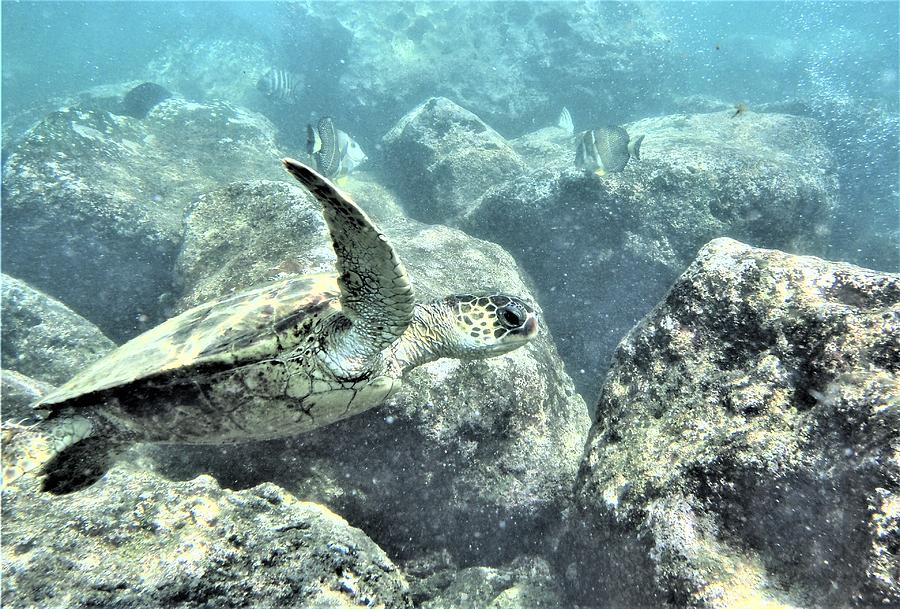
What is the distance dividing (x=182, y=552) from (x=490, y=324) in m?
1.81

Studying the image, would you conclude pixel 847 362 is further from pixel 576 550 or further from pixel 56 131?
pixel 56 131

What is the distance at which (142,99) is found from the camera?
37.9 ft

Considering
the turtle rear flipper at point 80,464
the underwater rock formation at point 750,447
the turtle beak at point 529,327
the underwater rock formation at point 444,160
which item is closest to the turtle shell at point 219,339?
the turtle rear flipper at point 80,464

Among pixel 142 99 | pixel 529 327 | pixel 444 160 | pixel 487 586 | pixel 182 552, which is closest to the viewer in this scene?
pixel 182 552

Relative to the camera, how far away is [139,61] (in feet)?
96.8

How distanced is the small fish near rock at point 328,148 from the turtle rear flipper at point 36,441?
12.7 feet

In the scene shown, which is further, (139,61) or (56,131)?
(139,61)

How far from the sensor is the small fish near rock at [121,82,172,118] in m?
11.1

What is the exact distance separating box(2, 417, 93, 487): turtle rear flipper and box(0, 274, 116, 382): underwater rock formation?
2.66m

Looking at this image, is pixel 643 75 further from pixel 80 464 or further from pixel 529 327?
pixel 80 464

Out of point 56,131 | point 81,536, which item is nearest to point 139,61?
point 56,131

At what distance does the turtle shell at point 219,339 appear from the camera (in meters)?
2.12

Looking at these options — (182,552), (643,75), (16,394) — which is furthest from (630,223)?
(643,75)

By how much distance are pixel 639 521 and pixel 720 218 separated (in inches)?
207
